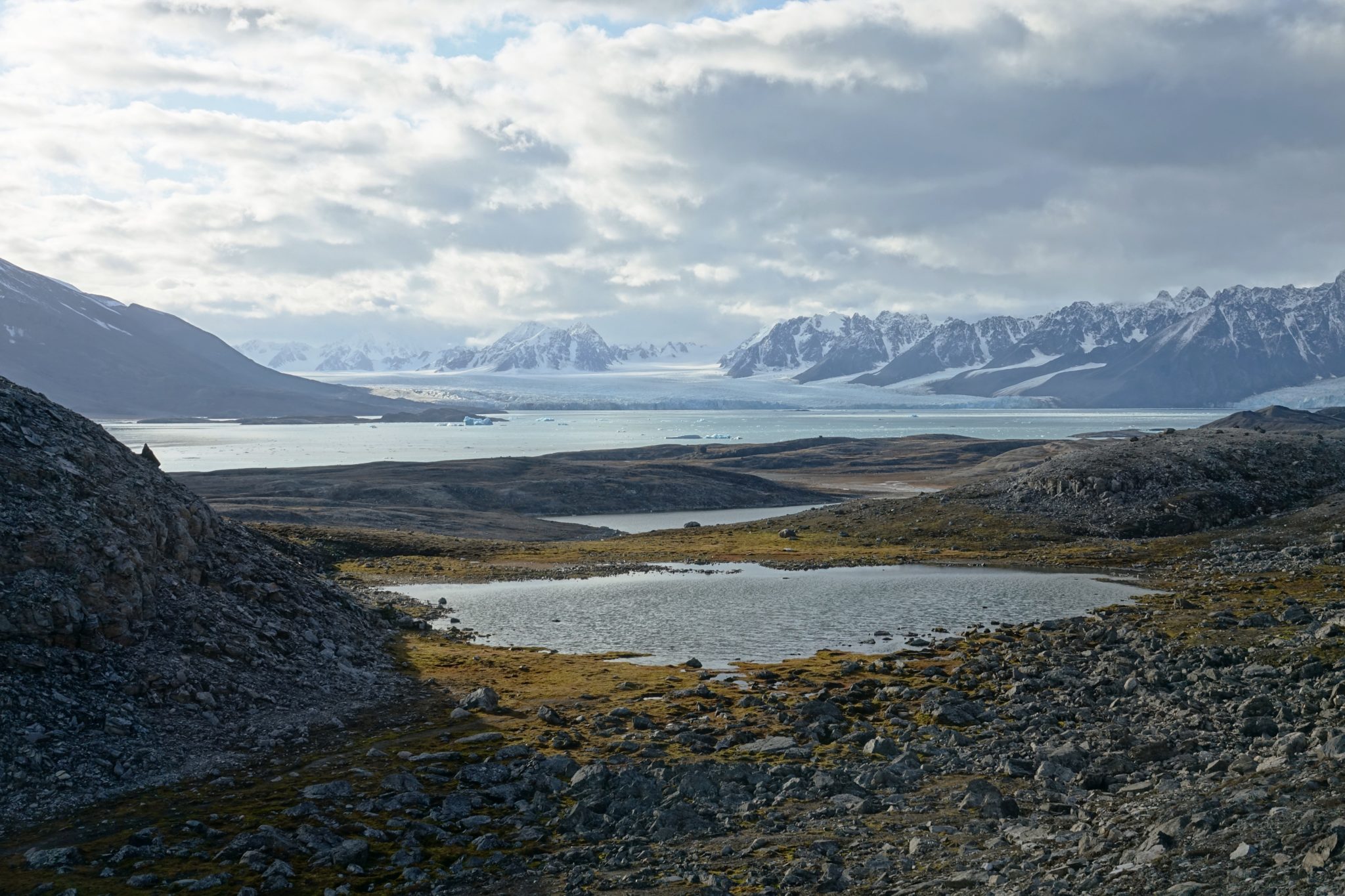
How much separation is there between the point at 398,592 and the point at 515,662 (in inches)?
862

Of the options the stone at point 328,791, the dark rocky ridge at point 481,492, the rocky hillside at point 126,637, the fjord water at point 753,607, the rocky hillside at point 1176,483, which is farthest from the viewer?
the dark rocky ridge at point 481,492

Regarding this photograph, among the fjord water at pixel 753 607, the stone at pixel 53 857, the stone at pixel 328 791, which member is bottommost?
Result: the fjord water at pixel 753 607

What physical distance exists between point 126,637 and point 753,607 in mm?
30461

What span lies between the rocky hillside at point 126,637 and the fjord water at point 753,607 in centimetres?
1173

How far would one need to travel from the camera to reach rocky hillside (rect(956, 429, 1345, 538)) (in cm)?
7362

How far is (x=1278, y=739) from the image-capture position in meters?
20.9

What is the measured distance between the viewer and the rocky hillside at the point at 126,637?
23.9 metres

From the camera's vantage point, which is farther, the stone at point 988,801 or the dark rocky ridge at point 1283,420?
the dark rocky ridge at point 1283,420

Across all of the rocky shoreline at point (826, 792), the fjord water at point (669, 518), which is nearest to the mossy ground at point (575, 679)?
the rocky shoreline at point (826, 792)

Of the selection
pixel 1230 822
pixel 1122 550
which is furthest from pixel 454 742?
pixel 1122 550

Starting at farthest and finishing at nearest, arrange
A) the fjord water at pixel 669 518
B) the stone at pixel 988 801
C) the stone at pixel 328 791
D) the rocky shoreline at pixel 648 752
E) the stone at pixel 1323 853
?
the fjord water at pixel 669 518, the stone at pixel 328 791, the stone at pixel 988 801, the rocky shoreline at pixel 648 752, the stone at pixel 1323 853

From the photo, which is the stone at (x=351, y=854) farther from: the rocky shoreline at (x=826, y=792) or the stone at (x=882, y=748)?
the stone at (x=882, y=748)

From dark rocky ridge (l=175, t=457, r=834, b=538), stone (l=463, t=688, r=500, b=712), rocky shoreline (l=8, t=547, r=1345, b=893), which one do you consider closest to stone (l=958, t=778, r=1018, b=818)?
rocky shoreline (l=8, t=547, r=1345, b=893)

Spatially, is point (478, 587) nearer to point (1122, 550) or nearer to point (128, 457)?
point (128, 457)
